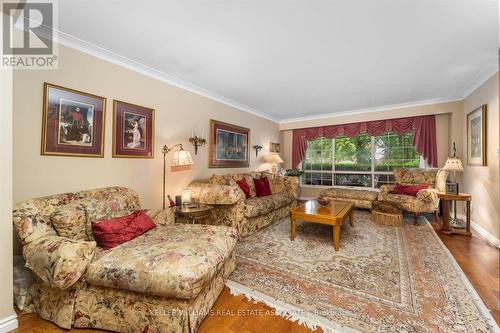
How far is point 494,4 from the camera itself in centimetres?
170

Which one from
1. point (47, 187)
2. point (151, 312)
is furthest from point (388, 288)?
point (47, 187)

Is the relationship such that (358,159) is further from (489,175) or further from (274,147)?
(489,175)

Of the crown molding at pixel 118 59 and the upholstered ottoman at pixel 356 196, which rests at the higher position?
the crown molding at pixel 118 59

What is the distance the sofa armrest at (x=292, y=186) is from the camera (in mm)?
4464

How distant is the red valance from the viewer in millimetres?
4457

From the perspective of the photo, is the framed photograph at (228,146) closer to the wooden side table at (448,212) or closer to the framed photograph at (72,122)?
the framed photograph at (72,122)

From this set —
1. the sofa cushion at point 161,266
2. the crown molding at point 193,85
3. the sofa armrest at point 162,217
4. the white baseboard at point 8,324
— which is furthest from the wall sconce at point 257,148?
the white baseboard at point 8,324

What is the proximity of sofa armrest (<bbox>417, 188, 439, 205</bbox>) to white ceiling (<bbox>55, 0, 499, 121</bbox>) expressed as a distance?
5.76 ft

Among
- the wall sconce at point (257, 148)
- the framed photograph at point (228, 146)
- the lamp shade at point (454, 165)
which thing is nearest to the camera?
the lamp shade at point (454, 165)

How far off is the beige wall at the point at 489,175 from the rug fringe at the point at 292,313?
2.99 metres

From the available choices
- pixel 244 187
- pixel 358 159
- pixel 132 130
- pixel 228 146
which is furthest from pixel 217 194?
pixel 358 159

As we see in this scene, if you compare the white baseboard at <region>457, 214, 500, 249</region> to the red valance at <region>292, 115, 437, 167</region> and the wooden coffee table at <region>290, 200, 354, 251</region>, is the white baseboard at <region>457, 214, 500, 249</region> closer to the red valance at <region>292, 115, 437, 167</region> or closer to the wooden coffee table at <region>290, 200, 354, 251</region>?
the red valance at <region>292, 115, 437, 167</region>

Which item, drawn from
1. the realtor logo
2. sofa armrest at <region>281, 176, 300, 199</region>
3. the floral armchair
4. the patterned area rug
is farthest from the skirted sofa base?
the floral armchair

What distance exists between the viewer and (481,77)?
316 centimetres
